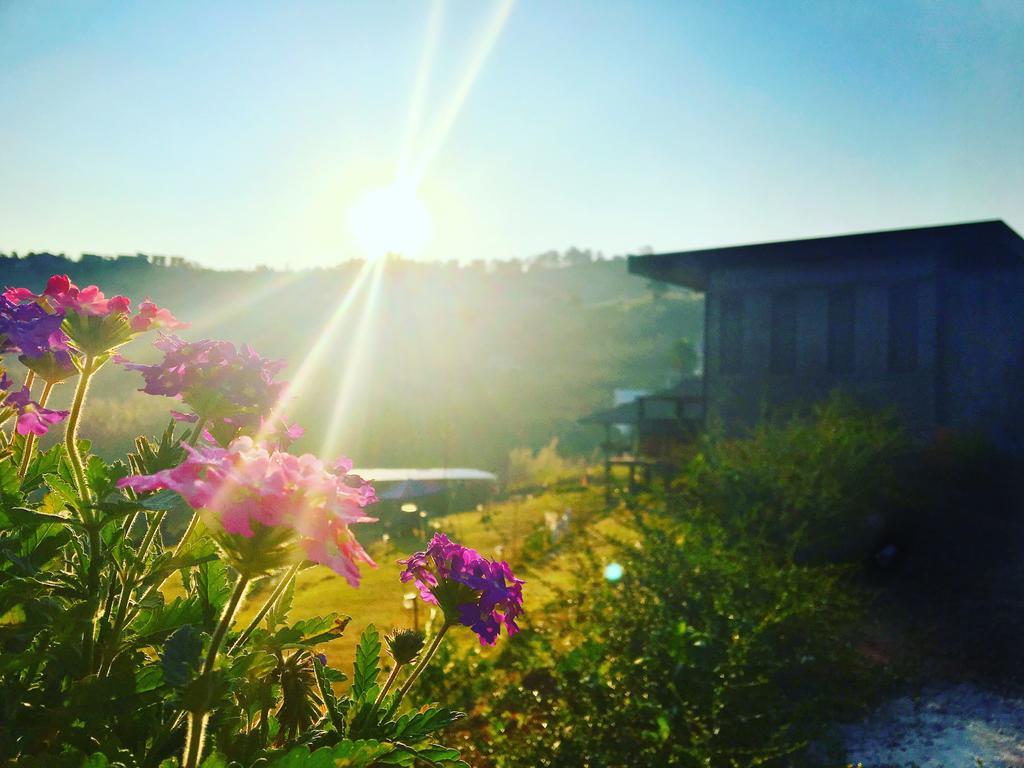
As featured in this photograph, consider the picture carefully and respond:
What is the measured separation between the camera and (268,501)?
1057 mm

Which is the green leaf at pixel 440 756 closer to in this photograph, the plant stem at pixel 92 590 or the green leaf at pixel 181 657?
the green leaf at pixel 181 657

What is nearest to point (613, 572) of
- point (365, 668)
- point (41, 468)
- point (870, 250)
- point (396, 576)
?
point (396, 576)

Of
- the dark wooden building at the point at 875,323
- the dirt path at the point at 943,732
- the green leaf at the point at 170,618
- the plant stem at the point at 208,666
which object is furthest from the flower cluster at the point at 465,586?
the dark wooden building at the point at 875,323

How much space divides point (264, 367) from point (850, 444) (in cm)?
783

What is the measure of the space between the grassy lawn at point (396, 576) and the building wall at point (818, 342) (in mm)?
Answer: 3963

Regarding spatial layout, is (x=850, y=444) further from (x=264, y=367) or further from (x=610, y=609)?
(x=264, y=367)

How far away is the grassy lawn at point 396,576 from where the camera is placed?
11.2ft

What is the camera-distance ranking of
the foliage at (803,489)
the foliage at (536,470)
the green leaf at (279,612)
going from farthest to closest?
the foliage at (536,470)
the foliage at (803,489)
the green leaf at (279,612)

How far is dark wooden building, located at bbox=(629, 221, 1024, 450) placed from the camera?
11.7m

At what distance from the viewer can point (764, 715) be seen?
384cm

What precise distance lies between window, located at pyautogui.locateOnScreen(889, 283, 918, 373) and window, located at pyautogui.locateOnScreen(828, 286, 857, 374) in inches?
21.9

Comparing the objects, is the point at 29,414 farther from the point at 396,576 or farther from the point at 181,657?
the point at 396,576

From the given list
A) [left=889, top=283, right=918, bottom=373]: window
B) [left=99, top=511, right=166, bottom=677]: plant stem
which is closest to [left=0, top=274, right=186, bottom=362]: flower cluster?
[left=99, top=511, right=166, bottom=677]: plant stem

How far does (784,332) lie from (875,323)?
57.2 inches
